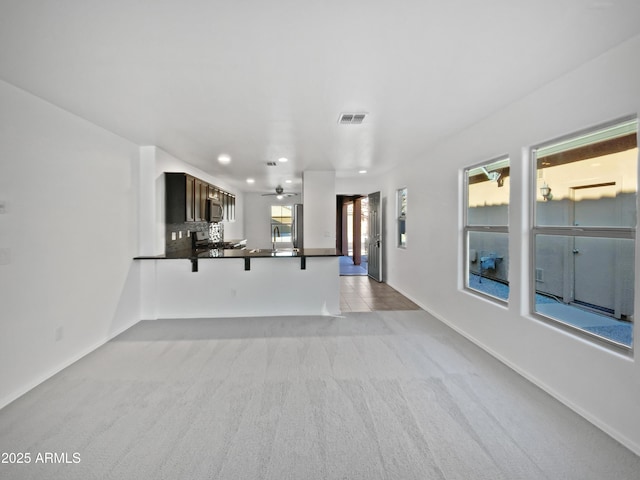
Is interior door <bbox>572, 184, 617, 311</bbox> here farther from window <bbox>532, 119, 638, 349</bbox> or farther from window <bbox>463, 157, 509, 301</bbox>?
window <bbox>463, 157, 509, 301</bbox>

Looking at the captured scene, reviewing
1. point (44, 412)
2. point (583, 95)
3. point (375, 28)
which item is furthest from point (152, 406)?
point (583, 95)

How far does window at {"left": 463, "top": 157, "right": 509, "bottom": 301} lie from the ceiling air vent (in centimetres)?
156

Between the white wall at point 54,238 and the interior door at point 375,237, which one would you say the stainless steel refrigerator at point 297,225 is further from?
the white wall at point 54,238

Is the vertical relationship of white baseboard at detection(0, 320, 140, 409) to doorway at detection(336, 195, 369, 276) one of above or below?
below

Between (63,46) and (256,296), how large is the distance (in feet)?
12.1

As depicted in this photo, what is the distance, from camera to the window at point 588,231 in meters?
2.19

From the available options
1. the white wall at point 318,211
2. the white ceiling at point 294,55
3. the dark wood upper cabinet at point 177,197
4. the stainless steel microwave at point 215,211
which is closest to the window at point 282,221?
the stainless steel microwave at point 215,211

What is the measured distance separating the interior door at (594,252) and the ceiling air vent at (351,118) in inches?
80.3

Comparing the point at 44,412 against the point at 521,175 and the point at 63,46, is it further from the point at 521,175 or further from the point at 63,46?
the point at 521,175

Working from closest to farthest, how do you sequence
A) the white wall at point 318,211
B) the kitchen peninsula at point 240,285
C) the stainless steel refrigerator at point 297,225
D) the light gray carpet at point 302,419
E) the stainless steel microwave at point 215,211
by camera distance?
the light gray carpet at point 302,419
the kitchen peninsula at point 240,285
the stainless steel microwave at point 215,211
the white wall at point 318,211
the stainless steel refrigerator at point 297,225

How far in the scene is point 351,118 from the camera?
11.2 ft

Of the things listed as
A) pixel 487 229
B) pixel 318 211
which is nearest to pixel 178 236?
pixel 318 211

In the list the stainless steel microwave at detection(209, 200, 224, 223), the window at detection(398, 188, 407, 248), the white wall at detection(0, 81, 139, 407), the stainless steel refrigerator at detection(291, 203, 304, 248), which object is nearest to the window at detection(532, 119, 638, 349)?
the window at detection(398, 188, 407, 248)

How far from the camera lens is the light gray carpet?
6.11ft
